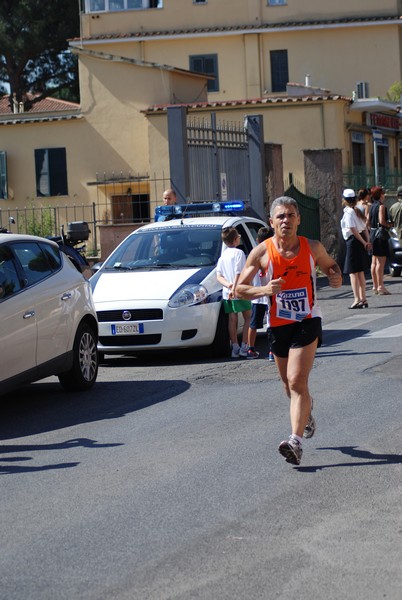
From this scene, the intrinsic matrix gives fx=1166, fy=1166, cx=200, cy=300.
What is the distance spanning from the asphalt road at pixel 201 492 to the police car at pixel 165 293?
126cm

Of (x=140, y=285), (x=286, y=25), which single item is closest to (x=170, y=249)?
(x=140, y=285)

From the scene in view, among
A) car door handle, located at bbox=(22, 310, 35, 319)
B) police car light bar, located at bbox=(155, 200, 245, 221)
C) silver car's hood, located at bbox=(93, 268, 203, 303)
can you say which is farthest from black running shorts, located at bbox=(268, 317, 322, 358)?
police car light bar, located at bbox=(155, 200, 245, 221)

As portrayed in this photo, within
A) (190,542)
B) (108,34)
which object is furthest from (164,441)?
(108,34)

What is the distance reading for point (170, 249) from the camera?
48.8ft

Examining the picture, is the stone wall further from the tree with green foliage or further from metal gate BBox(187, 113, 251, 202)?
the tree with green foliage

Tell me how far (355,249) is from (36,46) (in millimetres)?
35168

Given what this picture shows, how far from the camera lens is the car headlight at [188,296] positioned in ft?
44.5

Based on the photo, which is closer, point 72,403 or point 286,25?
point 72,403

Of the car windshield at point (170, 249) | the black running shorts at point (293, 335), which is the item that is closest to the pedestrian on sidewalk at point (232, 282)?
the car windshield at point (170, 249)

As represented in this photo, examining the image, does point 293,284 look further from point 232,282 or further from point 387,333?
point 387,333

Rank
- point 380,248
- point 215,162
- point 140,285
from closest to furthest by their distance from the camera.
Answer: point 140,285 → point 380,248 → point 215,162

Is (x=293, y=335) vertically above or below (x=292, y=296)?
below

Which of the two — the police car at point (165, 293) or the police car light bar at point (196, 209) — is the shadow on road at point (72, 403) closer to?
the police car at point (165, 293)

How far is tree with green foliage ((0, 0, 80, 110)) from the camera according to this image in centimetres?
5106
